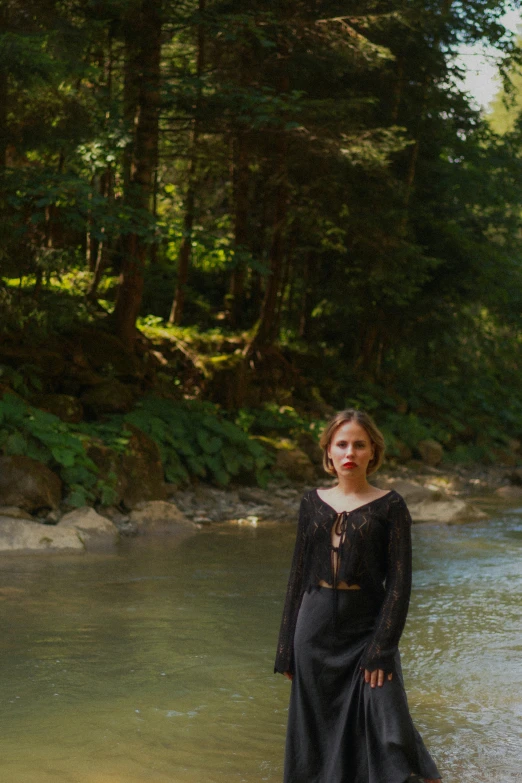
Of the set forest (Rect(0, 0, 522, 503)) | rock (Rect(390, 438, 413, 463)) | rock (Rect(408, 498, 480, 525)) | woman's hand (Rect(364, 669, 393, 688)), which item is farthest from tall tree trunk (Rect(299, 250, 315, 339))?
woman's hand (Rect(364, 669, 393, 688))

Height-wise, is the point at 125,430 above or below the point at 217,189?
below

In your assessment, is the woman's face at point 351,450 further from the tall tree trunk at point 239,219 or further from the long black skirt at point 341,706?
the tall tree trunk at point 239,219

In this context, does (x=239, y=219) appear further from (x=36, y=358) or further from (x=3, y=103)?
(x=3, y=103)

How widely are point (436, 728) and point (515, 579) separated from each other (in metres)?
5.05

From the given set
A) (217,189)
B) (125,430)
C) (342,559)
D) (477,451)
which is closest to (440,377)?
(477,451)

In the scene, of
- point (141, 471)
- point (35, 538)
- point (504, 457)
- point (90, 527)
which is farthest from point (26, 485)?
point (504, 457)

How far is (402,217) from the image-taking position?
62.7 ft

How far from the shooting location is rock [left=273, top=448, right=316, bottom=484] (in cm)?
1652

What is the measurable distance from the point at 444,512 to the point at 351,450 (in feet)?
36.4

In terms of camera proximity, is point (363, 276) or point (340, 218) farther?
point (363, 276)

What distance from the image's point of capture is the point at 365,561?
13.0ft

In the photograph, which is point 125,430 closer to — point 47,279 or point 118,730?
point 47,279

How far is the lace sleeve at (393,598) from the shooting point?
3859 mm

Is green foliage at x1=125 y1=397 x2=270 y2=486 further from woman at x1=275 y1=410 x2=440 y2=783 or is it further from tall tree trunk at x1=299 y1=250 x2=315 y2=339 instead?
woman at x1=275 y1=410 x2=440 y2=783
